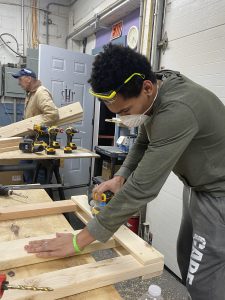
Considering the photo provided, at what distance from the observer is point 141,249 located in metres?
1.01

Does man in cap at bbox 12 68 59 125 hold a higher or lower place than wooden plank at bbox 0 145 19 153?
higher

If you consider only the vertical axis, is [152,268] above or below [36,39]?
below

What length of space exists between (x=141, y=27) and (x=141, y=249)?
243cm

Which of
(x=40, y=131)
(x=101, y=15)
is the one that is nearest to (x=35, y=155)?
(x=40, y=131)

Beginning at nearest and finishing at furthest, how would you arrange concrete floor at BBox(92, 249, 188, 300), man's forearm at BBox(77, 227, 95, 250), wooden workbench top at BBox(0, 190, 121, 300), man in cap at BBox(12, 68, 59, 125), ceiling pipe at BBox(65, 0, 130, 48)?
wooden workbench top at BBox(0, 190, 121, 300)
man's forearm at BBox(77, 227, 95, 250)
concrete floor at BBox(92, 249, 188, 300)
man in cap at BBox(12, 68, 59, 125)
ceiling pipe at BBox(65, 0, 130, 48)

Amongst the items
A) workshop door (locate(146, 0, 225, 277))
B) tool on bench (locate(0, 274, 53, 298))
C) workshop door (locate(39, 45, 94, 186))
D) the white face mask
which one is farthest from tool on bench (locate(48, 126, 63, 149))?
tool on bench (locate(0, 274, 53, 298))

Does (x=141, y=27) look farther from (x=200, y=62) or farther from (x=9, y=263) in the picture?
(x=9, y=263)

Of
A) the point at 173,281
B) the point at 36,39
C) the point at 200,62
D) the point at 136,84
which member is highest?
the point at 36,39

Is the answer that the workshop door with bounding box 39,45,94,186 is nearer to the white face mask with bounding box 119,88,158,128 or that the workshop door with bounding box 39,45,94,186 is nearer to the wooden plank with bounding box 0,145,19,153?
the wooden plank with bounding box 0,145,19,153

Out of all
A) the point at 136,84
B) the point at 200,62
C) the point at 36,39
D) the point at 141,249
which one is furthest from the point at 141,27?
the point at 36,39

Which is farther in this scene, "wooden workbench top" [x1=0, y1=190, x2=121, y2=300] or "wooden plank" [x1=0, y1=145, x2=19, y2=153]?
"wooden plank" [x1=0, y1=145, x2=19, y2=153]

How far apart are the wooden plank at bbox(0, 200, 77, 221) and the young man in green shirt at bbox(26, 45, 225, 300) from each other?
8.8 inches

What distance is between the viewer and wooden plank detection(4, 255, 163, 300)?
766mm

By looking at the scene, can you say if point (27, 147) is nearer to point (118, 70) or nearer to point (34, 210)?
point (34, 210)
